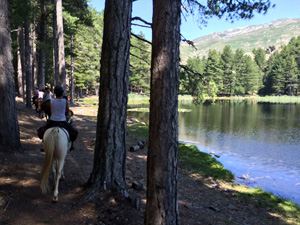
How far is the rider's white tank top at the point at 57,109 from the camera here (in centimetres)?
454

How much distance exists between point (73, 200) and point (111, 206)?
0.77 metres

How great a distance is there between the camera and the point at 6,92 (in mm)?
5812

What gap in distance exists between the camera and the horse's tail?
4.21 metres

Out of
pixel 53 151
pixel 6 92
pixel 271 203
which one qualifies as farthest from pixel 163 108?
pixel 271 203

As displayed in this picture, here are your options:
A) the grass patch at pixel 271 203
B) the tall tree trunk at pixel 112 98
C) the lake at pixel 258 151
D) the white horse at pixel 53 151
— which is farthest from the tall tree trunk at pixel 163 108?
the lake at pixel 258 151

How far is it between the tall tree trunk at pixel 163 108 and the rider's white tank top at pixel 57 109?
2328 mm

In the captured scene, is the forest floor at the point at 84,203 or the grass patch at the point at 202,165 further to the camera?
the grass patch at the point at 202,165

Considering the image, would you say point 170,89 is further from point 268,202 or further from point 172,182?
point 268,202

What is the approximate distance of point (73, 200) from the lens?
420 centimetres

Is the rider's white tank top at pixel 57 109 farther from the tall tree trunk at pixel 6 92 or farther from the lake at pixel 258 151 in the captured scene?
the lake at pixel 258 151

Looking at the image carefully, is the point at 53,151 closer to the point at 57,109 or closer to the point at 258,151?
the point at 57,109

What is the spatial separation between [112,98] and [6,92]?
3.33 metres

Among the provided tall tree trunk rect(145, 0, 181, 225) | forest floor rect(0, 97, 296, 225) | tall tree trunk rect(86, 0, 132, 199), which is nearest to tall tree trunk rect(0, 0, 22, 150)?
forest floor rect(0, 97, 296, 225)

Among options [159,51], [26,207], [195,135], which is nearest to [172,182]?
[159,51]
